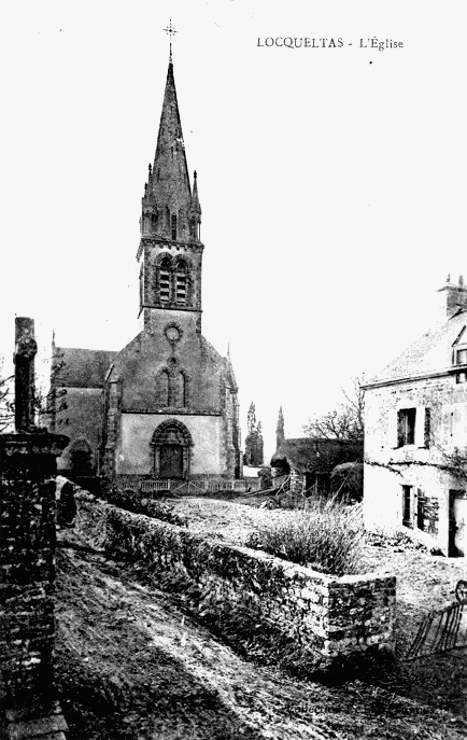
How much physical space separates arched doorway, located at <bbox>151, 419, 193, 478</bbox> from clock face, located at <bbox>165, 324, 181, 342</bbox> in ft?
18.8

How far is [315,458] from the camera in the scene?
29609mm

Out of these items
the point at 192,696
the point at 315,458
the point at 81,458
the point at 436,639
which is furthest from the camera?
the point at 81,458

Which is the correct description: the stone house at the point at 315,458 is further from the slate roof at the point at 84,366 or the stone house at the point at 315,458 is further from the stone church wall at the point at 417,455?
the slate roof at the point at 84,366

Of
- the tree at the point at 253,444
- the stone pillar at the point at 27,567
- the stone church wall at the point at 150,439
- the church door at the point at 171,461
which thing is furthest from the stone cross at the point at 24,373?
the tree at the point at 253,444

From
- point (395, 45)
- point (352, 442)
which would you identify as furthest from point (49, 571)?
point (352, 442)

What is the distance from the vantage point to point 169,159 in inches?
1505

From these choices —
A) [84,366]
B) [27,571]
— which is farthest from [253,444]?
[27,571]

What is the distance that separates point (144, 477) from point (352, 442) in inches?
519

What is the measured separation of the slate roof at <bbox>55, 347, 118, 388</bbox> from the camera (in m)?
40.0

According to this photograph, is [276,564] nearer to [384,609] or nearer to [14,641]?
[384,609]

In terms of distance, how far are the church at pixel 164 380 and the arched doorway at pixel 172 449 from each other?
66 millimetres

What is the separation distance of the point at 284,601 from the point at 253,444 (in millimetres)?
76404

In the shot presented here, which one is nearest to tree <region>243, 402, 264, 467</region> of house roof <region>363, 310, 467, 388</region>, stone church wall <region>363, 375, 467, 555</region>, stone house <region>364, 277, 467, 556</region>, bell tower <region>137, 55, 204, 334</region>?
bell tower <region>137, 55, 204, 334</region>

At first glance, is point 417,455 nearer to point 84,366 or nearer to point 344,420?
point 344,420
